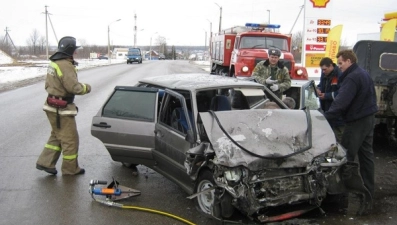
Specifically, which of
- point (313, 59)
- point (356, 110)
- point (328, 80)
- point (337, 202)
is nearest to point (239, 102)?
point (356, 110)

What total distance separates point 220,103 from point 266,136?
1324 millimetres

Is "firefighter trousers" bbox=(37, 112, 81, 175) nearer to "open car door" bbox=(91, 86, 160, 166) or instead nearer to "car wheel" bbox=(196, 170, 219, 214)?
"open car door" bbox=(91, 86, 160, 166)

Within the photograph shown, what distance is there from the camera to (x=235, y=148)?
13.5 feet

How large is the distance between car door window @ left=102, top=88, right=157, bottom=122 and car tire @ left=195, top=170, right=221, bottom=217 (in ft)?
4.76

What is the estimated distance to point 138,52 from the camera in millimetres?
56156

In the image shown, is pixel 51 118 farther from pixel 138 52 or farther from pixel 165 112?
pixel 138 52

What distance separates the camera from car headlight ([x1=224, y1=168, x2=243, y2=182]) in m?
3.98

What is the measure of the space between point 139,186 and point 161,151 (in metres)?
0.67

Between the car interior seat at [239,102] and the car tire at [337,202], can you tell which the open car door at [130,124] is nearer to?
the car interior seat at [239,102]

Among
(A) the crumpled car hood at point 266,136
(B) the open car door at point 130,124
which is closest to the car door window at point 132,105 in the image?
(B) the open car door at point 130,124

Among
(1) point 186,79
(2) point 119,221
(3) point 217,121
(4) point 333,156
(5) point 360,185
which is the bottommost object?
(2) point 119,221

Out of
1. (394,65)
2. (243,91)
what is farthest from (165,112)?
(394,65)

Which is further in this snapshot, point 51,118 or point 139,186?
point 51,118

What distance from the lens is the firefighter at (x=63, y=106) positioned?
592 cm
